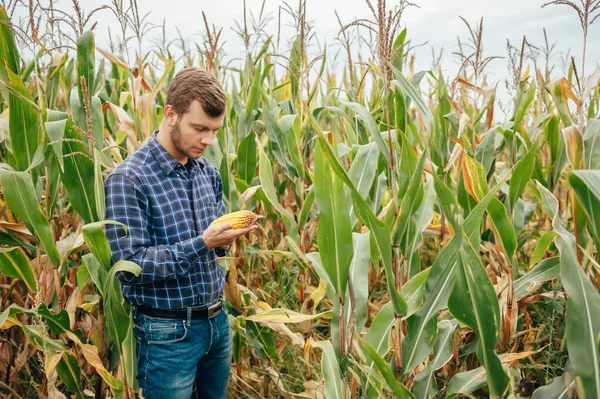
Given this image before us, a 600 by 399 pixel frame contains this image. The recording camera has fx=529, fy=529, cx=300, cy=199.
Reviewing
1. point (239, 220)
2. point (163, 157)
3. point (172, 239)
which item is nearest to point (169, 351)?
point (172, 239)

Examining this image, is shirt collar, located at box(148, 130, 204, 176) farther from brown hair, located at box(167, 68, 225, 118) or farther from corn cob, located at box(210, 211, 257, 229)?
corn cob, located at box(210, 211, 257, 229)

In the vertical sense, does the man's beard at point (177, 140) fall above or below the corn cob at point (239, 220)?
above

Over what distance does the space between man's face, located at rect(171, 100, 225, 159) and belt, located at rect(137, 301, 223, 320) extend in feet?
1.81

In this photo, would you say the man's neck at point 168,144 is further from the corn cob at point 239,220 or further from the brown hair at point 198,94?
the corn cob at point 239,220

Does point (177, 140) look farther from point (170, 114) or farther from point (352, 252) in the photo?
point (352, 252)

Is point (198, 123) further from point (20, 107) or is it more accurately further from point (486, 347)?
point (486, 347)

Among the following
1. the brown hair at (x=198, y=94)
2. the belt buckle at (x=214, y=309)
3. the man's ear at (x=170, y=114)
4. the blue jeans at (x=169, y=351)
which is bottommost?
the blue jeans at (x=169, y=351)

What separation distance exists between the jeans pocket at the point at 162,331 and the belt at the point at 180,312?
0.02m

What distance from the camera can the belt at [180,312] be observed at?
6.11 feet

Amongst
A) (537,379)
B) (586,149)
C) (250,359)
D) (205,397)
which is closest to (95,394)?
(205,397)

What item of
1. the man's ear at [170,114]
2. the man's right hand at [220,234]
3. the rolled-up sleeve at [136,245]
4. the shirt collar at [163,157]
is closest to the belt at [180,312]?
the rolled-up sleeve at [136,245]

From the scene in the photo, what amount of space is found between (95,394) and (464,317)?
1.52m

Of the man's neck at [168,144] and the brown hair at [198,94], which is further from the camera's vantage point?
the man's neck at [168,144]

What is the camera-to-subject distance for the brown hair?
1791 mm
